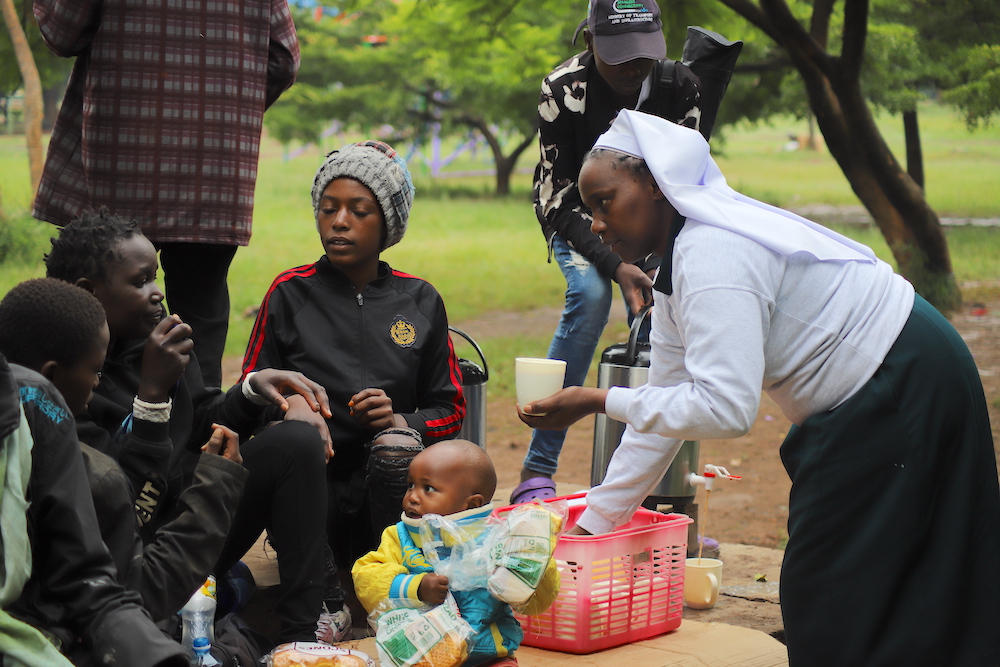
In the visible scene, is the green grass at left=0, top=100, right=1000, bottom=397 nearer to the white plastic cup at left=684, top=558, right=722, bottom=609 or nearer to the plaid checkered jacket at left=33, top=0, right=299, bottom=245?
the white plastic cup at left=684, top=558, right=722, bottom=609

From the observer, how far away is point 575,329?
14.8 ft

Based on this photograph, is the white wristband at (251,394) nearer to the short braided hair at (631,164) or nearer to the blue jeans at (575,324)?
the short braided hair at (631,164)

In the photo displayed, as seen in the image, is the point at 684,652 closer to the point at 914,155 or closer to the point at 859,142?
the point at 859,142

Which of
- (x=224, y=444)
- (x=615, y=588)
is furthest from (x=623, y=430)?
(x=224, y=444)

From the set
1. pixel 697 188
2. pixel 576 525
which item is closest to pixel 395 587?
pixel 576 525

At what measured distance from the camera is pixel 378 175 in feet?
12.0

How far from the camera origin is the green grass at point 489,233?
12.0 metres

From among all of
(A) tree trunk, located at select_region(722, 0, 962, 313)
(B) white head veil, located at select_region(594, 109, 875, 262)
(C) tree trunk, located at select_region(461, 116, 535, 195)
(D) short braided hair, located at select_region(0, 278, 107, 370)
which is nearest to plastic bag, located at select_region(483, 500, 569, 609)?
(B) white head veil, located at select_region(594, 109, 875, 262)

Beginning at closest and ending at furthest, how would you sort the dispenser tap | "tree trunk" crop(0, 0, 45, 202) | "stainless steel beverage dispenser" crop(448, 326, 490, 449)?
1. the dispenser tap
2. "stainless steel beverage dispenser" crop(448, 326, 490, 449)
3. "tree trunk" crop(0, 0, 45, 202)

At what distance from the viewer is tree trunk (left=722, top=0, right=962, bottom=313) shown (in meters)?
9.30

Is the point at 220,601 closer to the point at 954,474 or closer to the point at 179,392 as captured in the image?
the point at 179,392

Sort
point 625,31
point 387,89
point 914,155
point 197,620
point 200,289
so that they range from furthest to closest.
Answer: point 387,89, point 914,155, point 625,31, point 200,289, point 197,620

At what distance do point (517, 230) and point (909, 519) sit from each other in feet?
56.8

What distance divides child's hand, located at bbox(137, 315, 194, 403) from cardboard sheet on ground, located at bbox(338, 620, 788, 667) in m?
1.11
